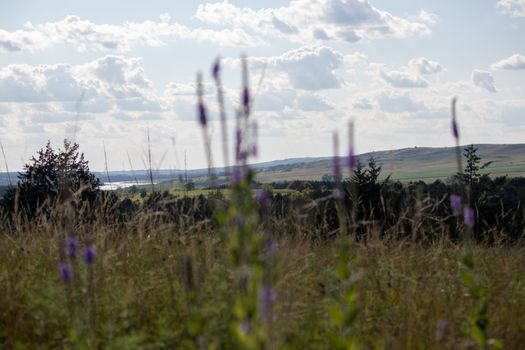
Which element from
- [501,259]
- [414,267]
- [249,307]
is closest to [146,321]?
[249,307]

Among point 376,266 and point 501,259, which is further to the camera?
point 501,259

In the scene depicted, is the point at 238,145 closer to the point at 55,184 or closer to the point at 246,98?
the point at 246,98

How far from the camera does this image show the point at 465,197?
12.5 ft

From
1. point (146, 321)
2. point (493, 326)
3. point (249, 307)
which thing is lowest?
point (493, 326)

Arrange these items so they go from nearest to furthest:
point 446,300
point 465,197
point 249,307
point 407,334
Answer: point 249,307 → point 465,197 → point 407,334 → point 446,300

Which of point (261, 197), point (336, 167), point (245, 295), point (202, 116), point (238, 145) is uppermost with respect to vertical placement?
point (202, 116)

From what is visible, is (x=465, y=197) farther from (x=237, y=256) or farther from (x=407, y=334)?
(x=237, y=256)

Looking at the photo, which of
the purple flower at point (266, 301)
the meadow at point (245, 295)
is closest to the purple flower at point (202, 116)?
the meadow at point (245, 295)

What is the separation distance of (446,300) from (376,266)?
122cm

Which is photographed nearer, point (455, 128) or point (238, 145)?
point (238, 145)

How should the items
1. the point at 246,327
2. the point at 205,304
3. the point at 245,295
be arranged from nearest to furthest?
the point at 246,327 < the point at 245,295 < the point at 205,304

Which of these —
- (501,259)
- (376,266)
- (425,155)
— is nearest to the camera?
(376,266)

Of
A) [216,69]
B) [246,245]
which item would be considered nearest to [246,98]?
[216,69]

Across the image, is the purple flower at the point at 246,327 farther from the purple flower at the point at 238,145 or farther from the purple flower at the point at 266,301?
the purple flower at the point at 238,145
